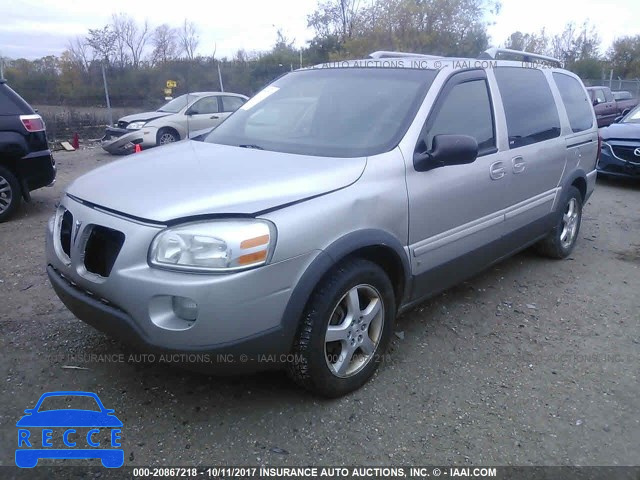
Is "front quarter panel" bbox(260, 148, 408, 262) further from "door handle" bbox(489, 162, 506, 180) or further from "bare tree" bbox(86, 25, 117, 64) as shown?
"bare tree" bbox(86, 25, 117, 64)

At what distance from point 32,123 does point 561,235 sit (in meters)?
6.03

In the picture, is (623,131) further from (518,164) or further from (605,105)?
(605,105)

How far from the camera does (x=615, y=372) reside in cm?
338

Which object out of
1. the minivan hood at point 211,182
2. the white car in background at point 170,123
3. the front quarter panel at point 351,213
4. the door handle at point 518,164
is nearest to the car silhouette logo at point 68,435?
the minivan hood at point 211,182

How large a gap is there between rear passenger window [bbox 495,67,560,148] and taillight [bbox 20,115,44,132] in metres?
5.34

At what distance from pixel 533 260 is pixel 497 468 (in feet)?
10.6

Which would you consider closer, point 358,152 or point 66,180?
point 358,152

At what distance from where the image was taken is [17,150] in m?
6.46

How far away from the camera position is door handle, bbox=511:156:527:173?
4066 millimetres

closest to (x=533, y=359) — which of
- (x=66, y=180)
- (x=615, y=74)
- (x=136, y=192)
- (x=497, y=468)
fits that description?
(x=497, y=468)

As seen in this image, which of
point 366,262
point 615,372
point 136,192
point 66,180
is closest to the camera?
point 136,192

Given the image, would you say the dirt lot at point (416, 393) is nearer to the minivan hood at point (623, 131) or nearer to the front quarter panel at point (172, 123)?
the minivan hood at point (623, 131)

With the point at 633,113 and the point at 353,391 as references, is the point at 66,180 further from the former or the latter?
the point at 633,113

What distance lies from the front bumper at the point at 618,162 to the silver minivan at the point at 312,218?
18.5ft
